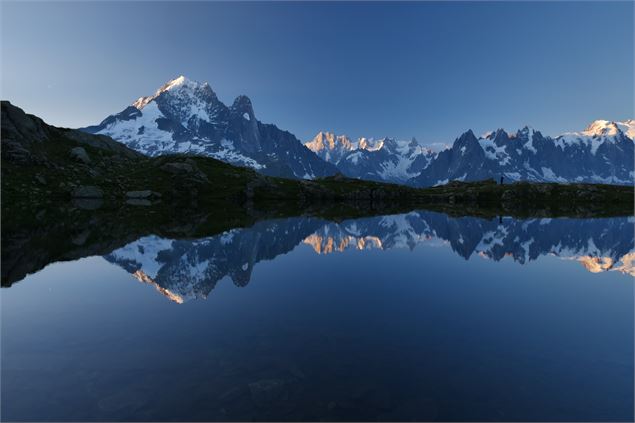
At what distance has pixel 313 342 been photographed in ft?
52.3

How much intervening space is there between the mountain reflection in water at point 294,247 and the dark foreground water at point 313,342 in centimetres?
41

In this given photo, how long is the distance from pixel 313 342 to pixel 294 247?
94.4 feet

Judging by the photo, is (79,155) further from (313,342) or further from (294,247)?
(313,342)

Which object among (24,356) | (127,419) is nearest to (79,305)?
(24,356)

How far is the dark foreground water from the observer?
11344 mm

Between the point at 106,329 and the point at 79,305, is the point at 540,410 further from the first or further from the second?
the point at 79,305

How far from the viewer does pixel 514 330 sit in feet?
58.2

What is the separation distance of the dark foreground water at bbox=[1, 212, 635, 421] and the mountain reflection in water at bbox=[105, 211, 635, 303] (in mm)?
412

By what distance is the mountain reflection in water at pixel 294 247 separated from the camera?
91.0ft

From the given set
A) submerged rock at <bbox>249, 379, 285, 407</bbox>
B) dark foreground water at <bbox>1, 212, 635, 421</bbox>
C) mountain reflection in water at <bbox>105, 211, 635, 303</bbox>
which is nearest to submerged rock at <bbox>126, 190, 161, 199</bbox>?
mountain reflection in water at <bbox>105, 211, 635, 303</bbox>

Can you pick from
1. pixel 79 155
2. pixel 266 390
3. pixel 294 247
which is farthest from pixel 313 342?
pixel 79 155

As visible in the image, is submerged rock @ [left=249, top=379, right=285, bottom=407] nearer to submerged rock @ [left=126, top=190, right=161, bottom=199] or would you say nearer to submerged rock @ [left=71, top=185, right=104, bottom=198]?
submerged rock @ [left=71, top=185, right=104, bottom=198]

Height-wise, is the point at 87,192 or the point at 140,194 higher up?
the point at 140,194

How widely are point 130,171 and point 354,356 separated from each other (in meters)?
→ 142
